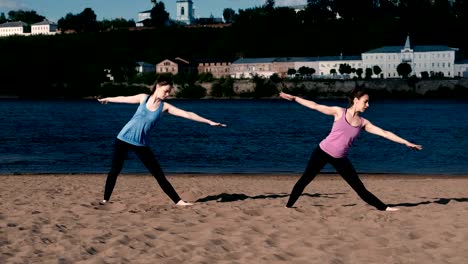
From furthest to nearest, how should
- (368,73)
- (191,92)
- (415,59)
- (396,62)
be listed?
(396,62) → (415,59) → (368,73) → (191,92)

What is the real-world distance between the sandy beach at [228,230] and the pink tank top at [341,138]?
93 centimetres

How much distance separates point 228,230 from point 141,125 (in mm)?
2233

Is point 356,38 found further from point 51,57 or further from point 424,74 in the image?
point 51,57

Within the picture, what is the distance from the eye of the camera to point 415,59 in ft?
549

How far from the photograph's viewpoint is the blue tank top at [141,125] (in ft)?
33.8

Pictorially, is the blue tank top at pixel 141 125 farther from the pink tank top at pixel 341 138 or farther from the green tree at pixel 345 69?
the green tree at pixel 345 69

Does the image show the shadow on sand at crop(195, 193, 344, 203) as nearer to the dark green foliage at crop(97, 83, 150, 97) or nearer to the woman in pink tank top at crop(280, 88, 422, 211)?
the woman in pink tank top at crop(280, 88, 422, 211)

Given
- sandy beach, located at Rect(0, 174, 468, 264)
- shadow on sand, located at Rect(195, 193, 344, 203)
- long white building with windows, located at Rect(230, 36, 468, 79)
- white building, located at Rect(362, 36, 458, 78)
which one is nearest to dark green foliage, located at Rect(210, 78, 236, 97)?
long white building with windows, located at Rect(230, 36, 468, 79)

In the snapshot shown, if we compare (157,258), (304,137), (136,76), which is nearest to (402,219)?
(157,258)

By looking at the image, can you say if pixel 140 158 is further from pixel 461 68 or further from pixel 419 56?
pixel 419 56

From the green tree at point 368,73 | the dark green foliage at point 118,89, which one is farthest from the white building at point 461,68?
the dark green foliage at point 118,89

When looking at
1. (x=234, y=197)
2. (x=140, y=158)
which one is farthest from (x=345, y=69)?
(x=140, y=158)

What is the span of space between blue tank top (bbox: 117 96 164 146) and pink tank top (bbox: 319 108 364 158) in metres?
2.38

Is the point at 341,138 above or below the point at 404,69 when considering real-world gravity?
above
